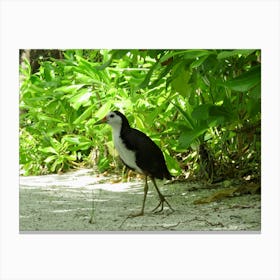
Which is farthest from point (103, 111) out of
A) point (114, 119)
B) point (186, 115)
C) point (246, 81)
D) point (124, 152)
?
point (246, 81)

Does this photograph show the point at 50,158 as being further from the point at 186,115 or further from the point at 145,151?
the point at 186,115

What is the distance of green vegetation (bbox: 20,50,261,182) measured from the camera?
2922 millimetres

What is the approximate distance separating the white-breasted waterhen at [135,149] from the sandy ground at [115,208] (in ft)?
0.13

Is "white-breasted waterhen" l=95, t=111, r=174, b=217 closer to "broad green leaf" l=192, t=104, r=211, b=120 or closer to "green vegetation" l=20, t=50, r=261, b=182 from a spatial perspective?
"green vegetation" l=20, t=50, r=261, b=182

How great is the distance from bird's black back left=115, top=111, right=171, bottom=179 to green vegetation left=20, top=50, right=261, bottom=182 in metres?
0.03

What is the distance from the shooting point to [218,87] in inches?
118

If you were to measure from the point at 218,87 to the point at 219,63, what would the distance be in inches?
4.3

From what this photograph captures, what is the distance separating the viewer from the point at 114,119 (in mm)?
2898

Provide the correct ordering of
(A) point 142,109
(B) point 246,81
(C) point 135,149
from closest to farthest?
(B) point 246,81 → (C) point 135,149 → (A) point 142,109

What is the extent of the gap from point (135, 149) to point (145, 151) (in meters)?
0.04

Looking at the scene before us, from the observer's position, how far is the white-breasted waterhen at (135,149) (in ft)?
9.45

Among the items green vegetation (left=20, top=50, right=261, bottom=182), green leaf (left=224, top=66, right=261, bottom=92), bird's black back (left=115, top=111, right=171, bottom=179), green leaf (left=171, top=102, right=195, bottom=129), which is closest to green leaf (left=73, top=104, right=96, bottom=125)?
green vegetation (left=20, top=50, right=261, bottom=182)
